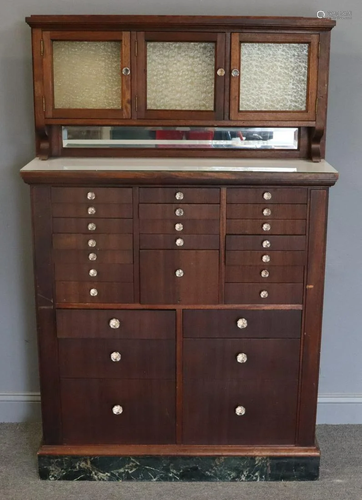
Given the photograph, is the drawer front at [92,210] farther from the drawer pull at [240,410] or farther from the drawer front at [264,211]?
the drawer pull at [240,410]

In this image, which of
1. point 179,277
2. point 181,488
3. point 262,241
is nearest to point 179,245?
point 179,277

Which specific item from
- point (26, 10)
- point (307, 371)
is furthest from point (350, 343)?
point (26, 10)

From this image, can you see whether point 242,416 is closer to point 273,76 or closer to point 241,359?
point 241,359

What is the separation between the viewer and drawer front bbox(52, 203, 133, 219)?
8.92 ft

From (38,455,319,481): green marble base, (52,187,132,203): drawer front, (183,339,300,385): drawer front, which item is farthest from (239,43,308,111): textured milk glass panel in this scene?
(38,455,319,481): green marble base

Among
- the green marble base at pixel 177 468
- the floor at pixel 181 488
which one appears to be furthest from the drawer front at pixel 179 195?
the floor at pixel 181 488

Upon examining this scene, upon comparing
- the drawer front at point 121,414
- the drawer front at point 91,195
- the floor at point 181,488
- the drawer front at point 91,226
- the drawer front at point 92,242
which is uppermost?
the drawer front at point 91,195

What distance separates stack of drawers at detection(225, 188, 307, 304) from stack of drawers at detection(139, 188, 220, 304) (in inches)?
2.5

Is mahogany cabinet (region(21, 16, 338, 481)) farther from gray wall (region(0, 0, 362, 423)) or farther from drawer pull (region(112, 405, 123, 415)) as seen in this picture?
gray wall (region(0, 0, 362, 423))

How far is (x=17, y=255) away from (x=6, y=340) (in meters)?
0.42

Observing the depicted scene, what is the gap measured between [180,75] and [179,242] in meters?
0.70

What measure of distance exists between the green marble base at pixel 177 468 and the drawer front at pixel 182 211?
1.01 metres

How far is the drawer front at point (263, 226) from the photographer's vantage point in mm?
2727

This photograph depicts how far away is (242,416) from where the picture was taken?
→ 2.92 metres
